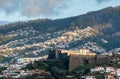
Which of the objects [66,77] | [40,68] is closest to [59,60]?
[40,68]

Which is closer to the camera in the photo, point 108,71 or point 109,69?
point 108,71

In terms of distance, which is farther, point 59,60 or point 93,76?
point 59,60

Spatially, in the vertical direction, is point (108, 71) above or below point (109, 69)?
below

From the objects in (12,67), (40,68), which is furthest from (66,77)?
(12,67)

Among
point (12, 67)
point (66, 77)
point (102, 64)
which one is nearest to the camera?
point (66, 77)

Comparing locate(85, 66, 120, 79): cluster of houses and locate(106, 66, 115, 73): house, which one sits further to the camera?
locate(106, 66, 115, 73): house

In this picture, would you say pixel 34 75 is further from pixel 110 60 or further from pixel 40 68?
pixel 110 60

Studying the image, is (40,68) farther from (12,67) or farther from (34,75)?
(12,67)

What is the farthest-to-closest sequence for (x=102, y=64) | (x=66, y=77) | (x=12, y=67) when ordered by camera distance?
(x=12, y=67)
(x=102, y=64)
(x=66, y=77)

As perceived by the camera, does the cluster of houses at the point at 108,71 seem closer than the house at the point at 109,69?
Yes
